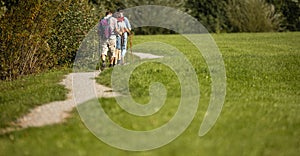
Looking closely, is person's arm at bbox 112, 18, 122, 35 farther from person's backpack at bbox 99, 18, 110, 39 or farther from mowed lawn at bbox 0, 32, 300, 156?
mowed lawn at bbox 0, 32, 300, 156

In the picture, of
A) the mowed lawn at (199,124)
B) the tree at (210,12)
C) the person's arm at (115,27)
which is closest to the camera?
the mowed lawn at (199,124)

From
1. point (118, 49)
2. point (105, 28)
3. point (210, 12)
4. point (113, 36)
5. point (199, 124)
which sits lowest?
point (199, 124)

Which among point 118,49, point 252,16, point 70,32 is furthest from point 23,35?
point 252,16

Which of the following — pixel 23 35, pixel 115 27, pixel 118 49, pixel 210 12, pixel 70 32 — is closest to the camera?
pixel 23 35

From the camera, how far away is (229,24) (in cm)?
5006

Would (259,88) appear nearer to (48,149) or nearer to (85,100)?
(85,100)

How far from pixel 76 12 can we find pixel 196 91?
400 inches

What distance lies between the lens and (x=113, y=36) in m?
20.2

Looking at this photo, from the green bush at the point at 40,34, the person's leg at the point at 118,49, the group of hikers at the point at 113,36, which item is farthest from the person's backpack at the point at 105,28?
the green bush at the point at 40,34

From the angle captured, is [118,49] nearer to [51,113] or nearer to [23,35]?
[23,35]

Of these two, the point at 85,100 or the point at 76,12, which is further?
the point at 76,12

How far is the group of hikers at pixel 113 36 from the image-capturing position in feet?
66.0

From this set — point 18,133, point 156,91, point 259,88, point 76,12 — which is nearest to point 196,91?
point 156,91

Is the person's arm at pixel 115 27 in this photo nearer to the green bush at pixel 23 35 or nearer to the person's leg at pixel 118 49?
the person's leg at pixel 118 49
